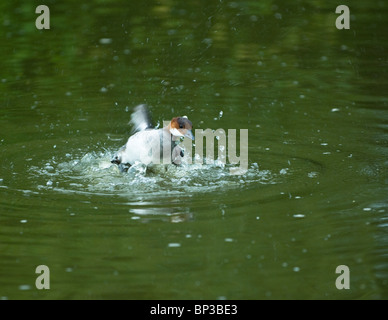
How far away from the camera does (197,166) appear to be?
362 inches

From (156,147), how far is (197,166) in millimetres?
565

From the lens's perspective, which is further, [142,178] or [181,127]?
[181,127]

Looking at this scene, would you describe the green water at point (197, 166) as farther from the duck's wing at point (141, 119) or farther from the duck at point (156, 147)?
the duck's wing at point (141, 119)

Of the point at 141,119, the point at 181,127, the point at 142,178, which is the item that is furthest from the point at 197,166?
the point at 141,119

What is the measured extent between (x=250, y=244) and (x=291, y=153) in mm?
2856

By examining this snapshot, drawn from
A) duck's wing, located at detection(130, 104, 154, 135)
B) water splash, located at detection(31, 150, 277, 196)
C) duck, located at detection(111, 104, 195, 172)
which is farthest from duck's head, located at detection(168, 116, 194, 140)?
duck's wing, located at detection(130, 104, 154, 135)

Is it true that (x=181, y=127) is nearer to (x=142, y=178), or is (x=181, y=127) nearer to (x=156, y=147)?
(x=156, y=147)

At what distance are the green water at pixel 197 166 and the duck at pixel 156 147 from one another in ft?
0.56

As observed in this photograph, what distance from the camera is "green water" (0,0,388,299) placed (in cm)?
662

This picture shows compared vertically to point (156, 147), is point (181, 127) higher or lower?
higher

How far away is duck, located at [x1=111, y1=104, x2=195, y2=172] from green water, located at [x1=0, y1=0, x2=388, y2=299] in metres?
0.17

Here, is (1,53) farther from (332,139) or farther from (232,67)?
(332,139)

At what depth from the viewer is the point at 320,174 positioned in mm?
8859
